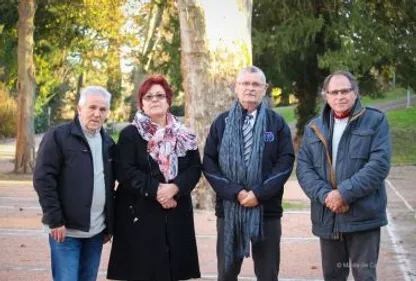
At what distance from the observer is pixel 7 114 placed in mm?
44250

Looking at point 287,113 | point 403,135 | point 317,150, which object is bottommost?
point 403,135

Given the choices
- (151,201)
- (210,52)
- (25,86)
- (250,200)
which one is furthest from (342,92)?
(25,86)

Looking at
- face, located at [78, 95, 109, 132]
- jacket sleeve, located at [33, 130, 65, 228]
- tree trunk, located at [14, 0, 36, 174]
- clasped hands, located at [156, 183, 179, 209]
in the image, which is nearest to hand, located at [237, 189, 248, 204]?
clasped hands, located at [156, 183, 179, 209]

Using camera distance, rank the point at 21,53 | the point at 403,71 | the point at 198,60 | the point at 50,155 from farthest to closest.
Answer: the point at 403,71, the point at 21,53, the point at 198,60, the point at 50,155

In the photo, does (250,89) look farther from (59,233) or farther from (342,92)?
(59,233)

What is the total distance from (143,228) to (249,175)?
959mm

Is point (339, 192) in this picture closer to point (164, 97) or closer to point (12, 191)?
point (164, 97)

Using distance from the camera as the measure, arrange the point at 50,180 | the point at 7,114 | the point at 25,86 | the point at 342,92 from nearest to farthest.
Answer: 1. the point at 50,180
2. the point at 342,92
3. the point at 25,86
4. the point at 7,114

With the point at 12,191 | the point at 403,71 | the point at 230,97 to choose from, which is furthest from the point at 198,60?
the point at 403,71

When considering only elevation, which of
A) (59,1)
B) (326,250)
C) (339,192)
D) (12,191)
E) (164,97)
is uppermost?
(59,1)

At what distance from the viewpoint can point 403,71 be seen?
2933cm

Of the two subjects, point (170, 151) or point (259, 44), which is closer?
point (170, 151)

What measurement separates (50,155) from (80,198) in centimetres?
41

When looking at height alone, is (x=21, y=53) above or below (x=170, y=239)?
above
